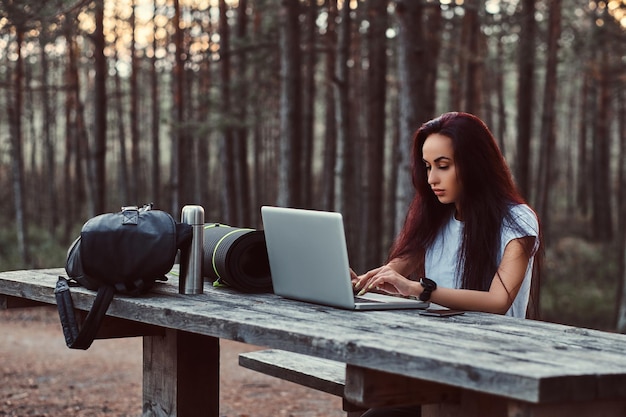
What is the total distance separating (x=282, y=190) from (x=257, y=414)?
658 centimetres

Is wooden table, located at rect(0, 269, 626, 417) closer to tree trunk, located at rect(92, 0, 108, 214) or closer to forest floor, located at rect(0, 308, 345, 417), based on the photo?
forest floor, located at rect(0, 308, 345, 417)

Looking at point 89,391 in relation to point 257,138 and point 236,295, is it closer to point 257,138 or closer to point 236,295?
point 236,295

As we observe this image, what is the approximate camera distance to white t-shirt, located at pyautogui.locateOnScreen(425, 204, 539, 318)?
4.05 metres

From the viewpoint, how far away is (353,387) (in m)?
2.92

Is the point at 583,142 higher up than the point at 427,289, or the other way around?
the point at 583,142

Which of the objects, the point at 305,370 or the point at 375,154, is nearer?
the point at 305,370

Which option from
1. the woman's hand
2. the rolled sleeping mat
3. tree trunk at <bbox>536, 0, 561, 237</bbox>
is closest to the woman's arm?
the woman's hand

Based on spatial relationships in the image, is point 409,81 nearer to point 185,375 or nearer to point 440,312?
point 185,375

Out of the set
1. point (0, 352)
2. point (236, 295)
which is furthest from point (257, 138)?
point (236, 295)

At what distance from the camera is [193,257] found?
410 centimetres

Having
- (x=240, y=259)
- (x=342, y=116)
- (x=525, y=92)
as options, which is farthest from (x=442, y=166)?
(x=525, y=92)

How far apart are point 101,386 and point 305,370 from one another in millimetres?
5129

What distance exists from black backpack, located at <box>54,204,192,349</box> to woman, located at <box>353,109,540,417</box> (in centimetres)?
83

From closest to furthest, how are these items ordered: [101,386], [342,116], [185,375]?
1. [185,375]
2. [101,386]
3. [342,116]
